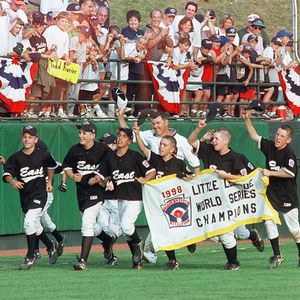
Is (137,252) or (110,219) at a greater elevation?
(110,219)

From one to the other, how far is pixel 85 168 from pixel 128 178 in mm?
600

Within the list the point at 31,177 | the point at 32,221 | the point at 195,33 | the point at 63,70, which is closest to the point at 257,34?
the point at 195,33

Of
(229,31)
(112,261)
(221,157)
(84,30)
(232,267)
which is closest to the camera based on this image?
(232,267)

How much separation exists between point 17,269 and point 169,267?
80.0 inches

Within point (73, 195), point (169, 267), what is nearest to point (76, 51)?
point (73, 195)

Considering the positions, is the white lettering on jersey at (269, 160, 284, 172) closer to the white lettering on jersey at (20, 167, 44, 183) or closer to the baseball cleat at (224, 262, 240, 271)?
the baseball cleat at (224, 262, 240, 271)

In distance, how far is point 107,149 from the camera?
1553 centimetres

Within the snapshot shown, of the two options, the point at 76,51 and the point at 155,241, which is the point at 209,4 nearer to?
the point at 76,51

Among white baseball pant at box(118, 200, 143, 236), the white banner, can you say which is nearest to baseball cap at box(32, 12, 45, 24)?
white baseball pant at box(118, 200, 143, 236)

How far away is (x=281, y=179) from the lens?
15.6 meters

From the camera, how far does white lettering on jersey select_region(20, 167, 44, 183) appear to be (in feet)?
50.5

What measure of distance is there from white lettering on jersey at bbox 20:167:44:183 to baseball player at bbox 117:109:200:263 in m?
1.29

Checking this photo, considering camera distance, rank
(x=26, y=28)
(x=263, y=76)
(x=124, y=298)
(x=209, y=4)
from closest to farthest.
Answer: (x=124, y=298), (x=26, y=28), (x=263, y=76), (x=209, y=4)

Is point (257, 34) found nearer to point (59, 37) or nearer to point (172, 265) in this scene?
point (59, 37)
